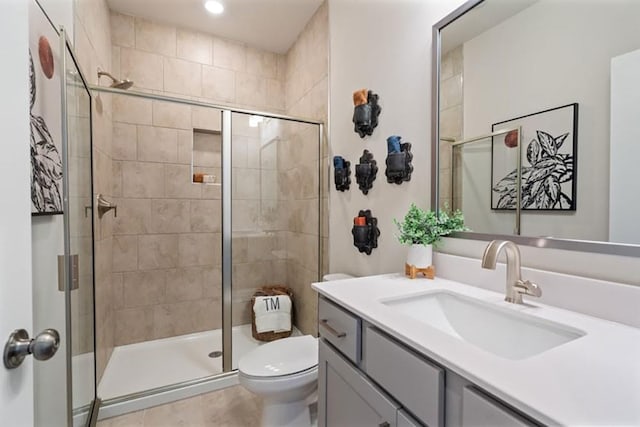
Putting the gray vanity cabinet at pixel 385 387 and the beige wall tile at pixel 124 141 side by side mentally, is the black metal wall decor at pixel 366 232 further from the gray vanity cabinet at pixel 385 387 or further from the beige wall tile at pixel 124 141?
the beige wall tile at pixel 124 141

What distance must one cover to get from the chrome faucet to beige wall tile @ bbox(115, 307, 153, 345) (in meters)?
2.63

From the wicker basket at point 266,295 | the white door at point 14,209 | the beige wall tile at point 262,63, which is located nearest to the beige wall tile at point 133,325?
the wicker basket at point 266,295

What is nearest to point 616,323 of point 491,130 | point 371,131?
point 491,130

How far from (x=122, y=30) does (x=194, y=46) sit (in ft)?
1.75

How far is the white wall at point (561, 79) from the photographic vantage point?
2.67 ft

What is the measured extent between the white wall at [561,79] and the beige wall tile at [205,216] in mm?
2186

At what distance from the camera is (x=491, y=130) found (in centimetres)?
112

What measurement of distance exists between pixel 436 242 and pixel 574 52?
0.76 m

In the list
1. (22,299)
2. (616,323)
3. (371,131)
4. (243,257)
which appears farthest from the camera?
(243,257)

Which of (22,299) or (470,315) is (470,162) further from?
(22,299)

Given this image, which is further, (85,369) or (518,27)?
(85,369)

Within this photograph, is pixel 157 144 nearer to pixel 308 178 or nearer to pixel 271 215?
pixel 271 215

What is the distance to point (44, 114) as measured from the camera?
916mm

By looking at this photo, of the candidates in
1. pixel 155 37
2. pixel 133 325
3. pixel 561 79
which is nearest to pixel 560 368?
pixel 561 79
